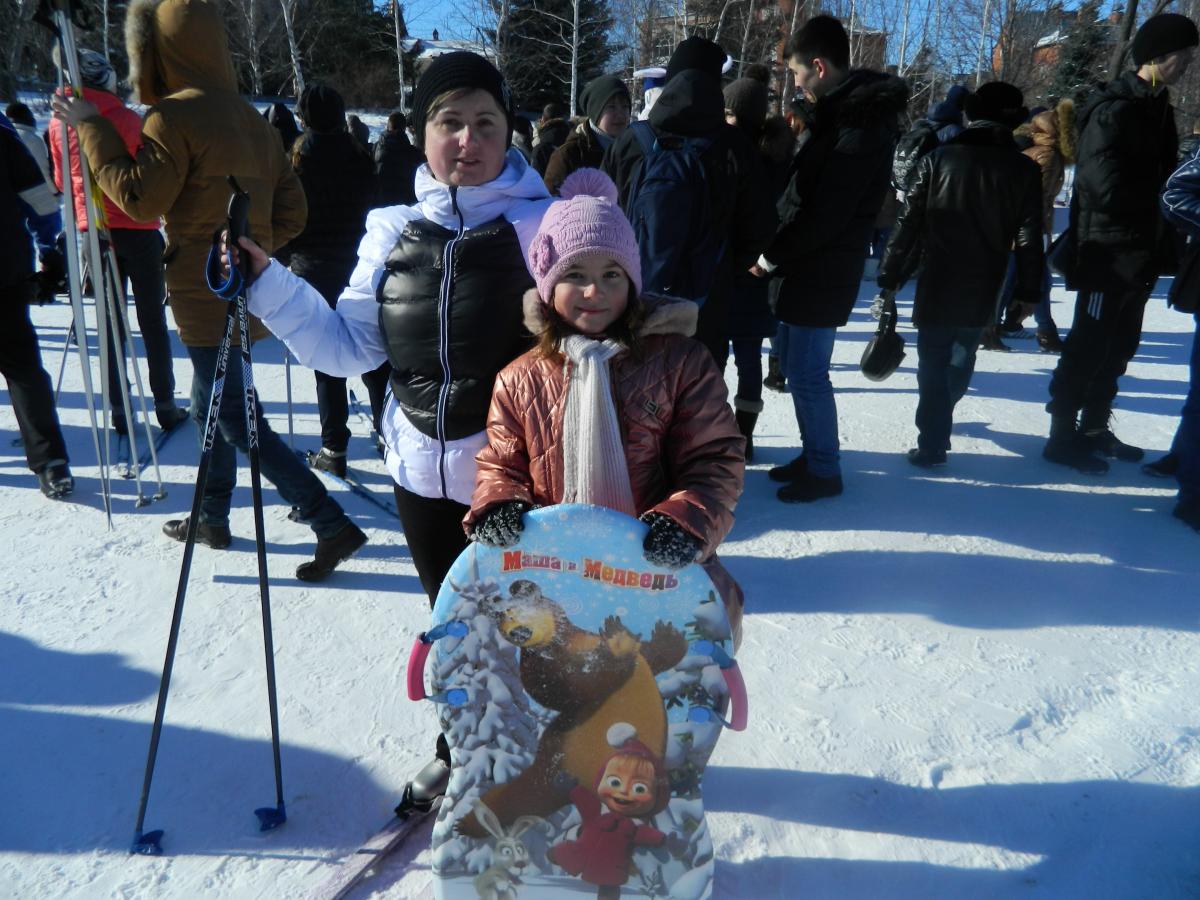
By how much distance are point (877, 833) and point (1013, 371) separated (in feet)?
16.2

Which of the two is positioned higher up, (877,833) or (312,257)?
(312,257)

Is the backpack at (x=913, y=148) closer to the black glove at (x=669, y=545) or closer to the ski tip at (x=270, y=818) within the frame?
the black glove at (x=669, y=545)

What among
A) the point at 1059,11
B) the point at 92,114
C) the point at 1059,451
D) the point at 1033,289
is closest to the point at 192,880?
the point at 92,114

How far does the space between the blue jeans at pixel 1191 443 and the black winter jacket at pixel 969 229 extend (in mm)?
768

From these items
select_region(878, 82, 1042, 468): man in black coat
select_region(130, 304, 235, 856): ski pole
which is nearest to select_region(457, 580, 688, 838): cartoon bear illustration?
select_region(130, 304, 235, 856): ski pole

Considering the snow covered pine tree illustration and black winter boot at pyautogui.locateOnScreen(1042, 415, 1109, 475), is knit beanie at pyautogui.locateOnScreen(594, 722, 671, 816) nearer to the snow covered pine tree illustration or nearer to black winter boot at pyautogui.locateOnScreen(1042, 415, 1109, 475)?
the snow covered pine tree illustration

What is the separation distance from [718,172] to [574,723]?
2.41 metres

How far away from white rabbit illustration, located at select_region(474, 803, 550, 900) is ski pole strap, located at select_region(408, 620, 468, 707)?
24 centimetres

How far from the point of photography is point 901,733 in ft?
7.88

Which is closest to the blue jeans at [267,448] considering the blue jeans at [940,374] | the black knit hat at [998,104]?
the blue jeans at [940,374]

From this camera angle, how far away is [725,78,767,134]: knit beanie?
4277mm

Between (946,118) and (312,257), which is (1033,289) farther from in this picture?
(312,257)

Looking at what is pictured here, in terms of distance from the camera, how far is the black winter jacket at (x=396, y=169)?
17.9 feet

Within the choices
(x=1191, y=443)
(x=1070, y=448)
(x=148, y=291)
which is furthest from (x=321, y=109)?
(x=1191, y=443)
